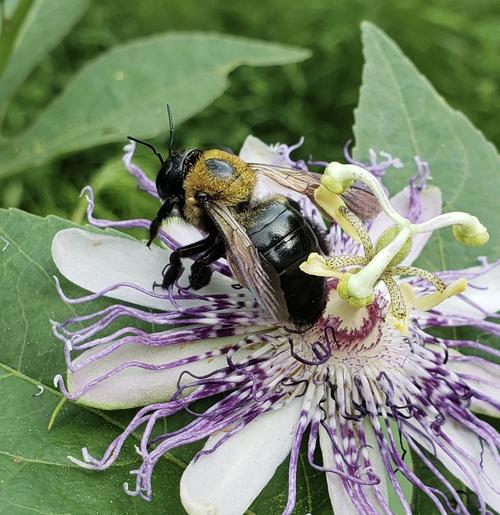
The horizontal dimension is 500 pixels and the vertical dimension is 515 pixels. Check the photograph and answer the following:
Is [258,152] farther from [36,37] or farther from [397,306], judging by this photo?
[36,37]

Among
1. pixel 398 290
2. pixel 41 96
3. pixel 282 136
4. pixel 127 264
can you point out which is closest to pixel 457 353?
pixel 398 290

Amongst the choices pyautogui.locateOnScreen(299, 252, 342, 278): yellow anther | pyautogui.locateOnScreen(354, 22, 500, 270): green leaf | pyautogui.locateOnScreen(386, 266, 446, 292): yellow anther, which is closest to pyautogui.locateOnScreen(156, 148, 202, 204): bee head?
pyautogui.locateOnScreen(299, 252, 342, 278): yellow anther

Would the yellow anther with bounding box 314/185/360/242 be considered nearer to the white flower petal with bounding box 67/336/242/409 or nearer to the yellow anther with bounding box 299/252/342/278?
the yellow anther with bounding box 299/252/342/278

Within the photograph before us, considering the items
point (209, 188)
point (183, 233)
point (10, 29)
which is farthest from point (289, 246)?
point (10, 29)

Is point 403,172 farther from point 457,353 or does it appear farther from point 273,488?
point 273,488

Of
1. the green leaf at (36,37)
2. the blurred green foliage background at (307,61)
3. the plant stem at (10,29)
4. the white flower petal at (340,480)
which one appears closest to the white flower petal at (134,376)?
the white flower petal at (340,480)

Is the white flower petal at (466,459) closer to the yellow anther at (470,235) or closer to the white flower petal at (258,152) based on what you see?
the yellow anther at (470,235)
